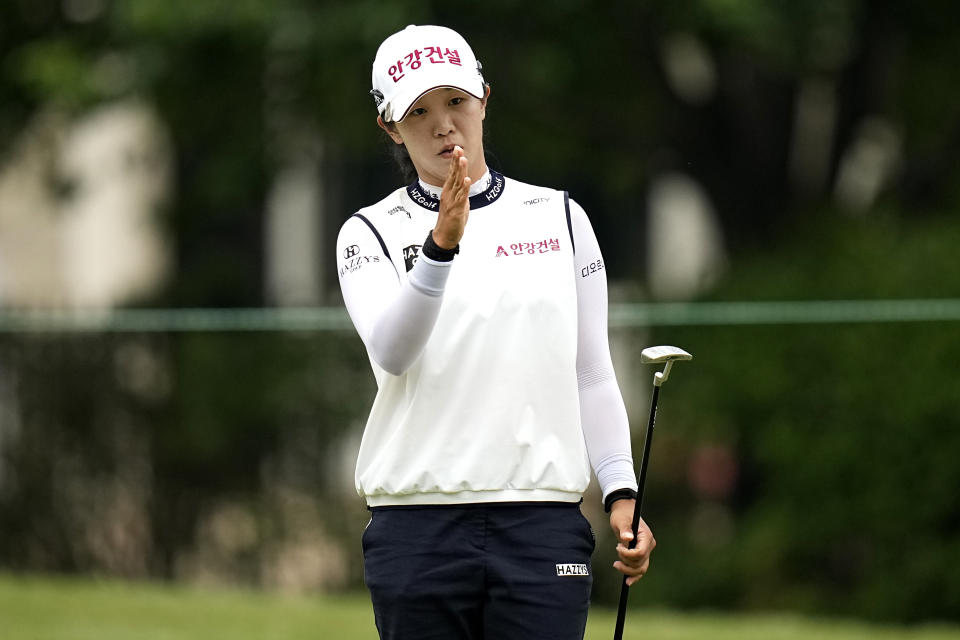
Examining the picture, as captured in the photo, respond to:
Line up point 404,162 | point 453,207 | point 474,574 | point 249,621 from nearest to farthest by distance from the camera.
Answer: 1. point 453,207
2. point 474,574
3. point 404,162
4. point 249,621

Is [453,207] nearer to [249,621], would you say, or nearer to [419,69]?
[419,69]

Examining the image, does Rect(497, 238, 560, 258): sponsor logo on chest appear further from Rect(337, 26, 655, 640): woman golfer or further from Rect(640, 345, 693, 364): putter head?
Rect(640, 345, 693, 364): putter head

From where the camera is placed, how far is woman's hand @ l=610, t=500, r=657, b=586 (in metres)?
3.12

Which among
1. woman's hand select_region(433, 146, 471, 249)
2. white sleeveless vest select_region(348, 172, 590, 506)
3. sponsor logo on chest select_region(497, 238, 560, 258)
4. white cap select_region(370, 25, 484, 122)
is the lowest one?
white sleeveless vest select_region(348, 172, 590, 506)

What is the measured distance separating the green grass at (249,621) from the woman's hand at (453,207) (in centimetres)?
463

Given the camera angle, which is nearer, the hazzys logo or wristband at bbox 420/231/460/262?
wristband at bbox 420/231/460/262

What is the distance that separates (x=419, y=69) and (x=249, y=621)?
5220 millimetres

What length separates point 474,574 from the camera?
2939 mm

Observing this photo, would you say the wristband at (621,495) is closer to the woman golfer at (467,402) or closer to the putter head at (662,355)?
the woman golfer at (467,402)

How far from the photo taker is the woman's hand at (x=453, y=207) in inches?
109

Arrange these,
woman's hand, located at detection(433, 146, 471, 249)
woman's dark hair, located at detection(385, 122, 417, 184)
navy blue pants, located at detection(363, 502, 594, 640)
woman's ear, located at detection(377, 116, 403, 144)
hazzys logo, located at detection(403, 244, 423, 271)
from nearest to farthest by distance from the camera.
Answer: woman's hand, located at detection(433, 146, 471, 249) → navy blue pants, located at detection(363, 502, 594, 640) → hazzys logo, located at detection(403, 244, 423, 271) → woman's ear, located at detection(377, 116, 403, 144) → woman's dark hair, located at detection(385, 122, 417, 184)

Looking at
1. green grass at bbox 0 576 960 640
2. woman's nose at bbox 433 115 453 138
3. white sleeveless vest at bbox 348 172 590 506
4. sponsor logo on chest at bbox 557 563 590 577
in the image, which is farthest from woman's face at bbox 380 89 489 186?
green grass at bbox 0 576 960 640

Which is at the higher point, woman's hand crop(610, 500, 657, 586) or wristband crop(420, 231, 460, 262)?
wristband crop(420, 231, 460, 262)

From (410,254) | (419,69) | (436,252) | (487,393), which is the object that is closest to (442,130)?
(419,69)
